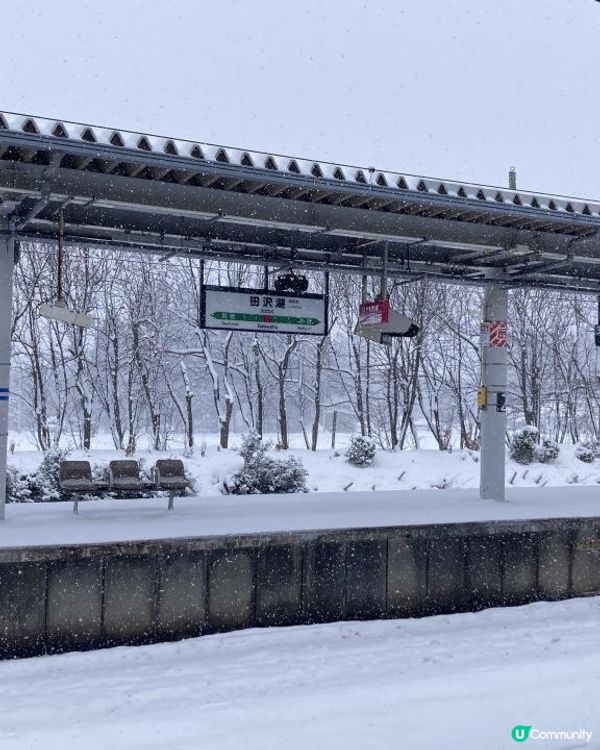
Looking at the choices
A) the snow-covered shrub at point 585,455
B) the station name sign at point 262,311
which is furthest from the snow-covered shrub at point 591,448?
the station name sign at point 262,311

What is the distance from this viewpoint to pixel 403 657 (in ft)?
25.7

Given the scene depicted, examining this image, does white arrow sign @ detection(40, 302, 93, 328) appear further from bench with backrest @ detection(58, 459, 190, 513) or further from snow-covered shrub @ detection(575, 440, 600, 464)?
snow-covered shrub @ detection(575, 440, 600, 464)

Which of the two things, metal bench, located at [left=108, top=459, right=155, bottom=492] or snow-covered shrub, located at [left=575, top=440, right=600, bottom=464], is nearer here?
metal bench, located at [left=108, top=459, right=155, bottom=492]

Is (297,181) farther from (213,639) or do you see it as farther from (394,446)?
(394,446)

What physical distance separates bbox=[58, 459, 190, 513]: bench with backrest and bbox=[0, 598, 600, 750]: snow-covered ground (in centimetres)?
290

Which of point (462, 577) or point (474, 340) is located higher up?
point (474, 340)

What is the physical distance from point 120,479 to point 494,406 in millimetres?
5720

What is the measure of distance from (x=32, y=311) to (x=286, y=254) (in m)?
14.2

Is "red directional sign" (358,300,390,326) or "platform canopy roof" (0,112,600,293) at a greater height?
"platform canopy roof" (0,112,600,293)

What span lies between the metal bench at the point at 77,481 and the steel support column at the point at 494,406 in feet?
19.0

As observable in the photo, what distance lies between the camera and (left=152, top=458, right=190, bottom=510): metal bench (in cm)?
1084

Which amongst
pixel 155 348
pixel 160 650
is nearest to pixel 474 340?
pixel 155 348

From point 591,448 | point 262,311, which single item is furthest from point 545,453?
point 262,311

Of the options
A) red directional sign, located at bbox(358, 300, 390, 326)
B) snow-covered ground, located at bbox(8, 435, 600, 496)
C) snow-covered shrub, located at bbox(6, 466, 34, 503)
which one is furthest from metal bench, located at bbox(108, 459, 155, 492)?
snow-covered ground, located at bbox(8, 435, 600, 496)
